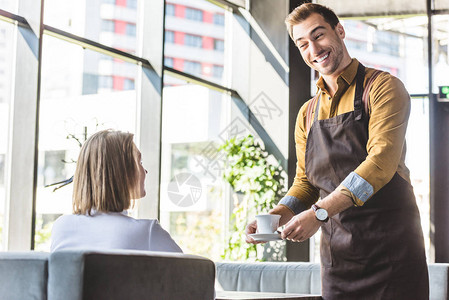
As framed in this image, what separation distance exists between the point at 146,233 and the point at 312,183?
0.54 metres

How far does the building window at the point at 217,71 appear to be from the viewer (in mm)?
6621

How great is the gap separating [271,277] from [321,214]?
268 centimetres

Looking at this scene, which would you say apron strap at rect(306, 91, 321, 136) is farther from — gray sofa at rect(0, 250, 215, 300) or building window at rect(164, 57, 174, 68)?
building window at rect(164, 57, 174, 68)

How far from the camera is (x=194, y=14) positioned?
249 inches

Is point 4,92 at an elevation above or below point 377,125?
above

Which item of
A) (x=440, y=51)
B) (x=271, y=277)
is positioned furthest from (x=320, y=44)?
(x=440, y=51)

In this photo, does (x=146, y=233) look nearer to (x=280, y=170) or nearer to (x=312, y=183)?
(x=312, y=183)

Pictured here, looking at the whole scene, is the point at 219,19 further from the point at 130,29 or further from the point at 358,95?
the point at 358,95

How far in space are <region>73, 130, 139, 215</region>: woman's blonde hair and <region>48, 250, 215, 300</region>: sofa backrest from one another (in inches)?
15.6

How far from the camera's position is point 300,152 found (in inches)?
74.5

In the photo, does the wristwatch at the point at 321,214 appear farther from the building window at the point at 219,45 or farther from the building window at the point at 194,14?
the building window at the point at 219,45

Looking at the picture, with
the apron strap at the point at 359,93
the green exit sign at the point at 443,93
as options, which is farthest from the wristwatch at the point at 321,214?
the green exit sign at the point at 443,93

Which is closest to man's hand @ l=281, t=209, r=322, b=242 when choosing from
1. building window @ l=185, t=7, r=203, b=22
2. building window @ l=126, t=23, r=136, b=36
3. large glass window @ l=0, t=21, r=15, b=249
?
large glass window @ l=0, t=21, r=15, b=249

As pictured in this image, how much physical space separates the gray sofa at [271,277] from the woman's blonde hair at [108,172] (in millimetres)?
2498
